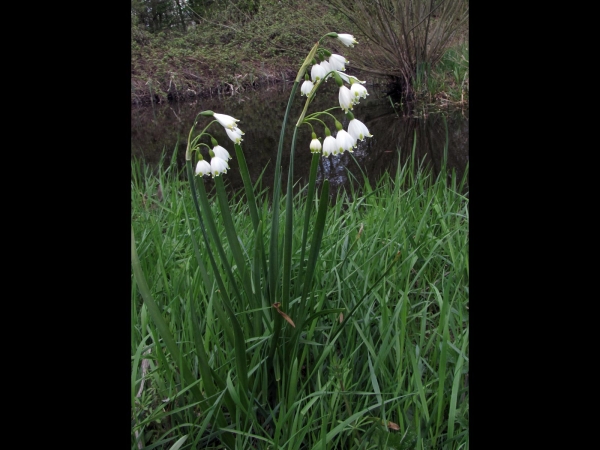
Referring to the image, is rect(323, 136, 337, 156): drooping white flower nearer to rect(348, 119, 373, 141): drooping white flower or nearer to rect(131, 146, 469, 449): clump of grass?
rect(348, 119, 373, 141): drooping white flower

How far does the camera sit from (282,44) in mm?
9062

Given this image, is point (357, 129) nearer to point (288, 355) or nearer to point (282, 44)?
point (288, 355)

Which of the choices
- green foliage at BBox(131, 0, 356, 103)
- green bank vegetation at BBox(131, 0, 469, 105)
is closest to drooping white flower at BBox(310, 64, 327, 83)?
green bank vegetation at BBox(131, 0, 469, 105)

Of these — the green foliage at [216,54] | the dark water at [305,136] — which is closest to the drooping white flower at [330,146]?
the dark water at [305,136]

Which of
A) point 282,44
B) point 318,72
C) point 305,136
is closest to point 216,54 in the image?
point 282,44

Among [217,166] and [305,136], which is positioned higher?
[217,166]

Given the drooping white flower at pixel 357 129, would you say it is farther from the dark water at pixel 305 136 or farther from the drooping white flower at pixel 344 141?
the dark water at pixel 305 136

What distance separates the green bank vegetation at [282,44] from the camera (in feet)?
18.8

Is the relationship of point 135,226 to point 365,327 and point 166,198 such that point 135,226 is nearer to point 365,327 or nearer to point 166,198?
point 166,198

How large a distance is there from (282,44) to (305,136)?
194 inches

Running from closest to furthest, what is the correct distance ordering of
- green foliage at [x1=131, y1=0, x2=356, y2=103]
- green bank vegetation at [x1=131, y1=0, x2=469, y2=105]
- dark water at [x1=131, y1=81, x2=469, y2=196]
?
dark water at [x1=131, y1=81, x2=469, y2=196], green bank vegetation at [x1=131, y1=0, x2=469, y2=105], green foliage at [x1=131, y1=0, x2=356, y2=103]

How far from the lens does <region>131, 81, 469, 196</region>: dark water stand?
3244 millimetres

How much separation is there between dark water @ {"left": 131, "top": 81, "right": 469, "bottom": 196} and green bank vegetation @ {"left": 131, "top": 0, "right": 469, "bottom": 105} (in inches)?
17.7
